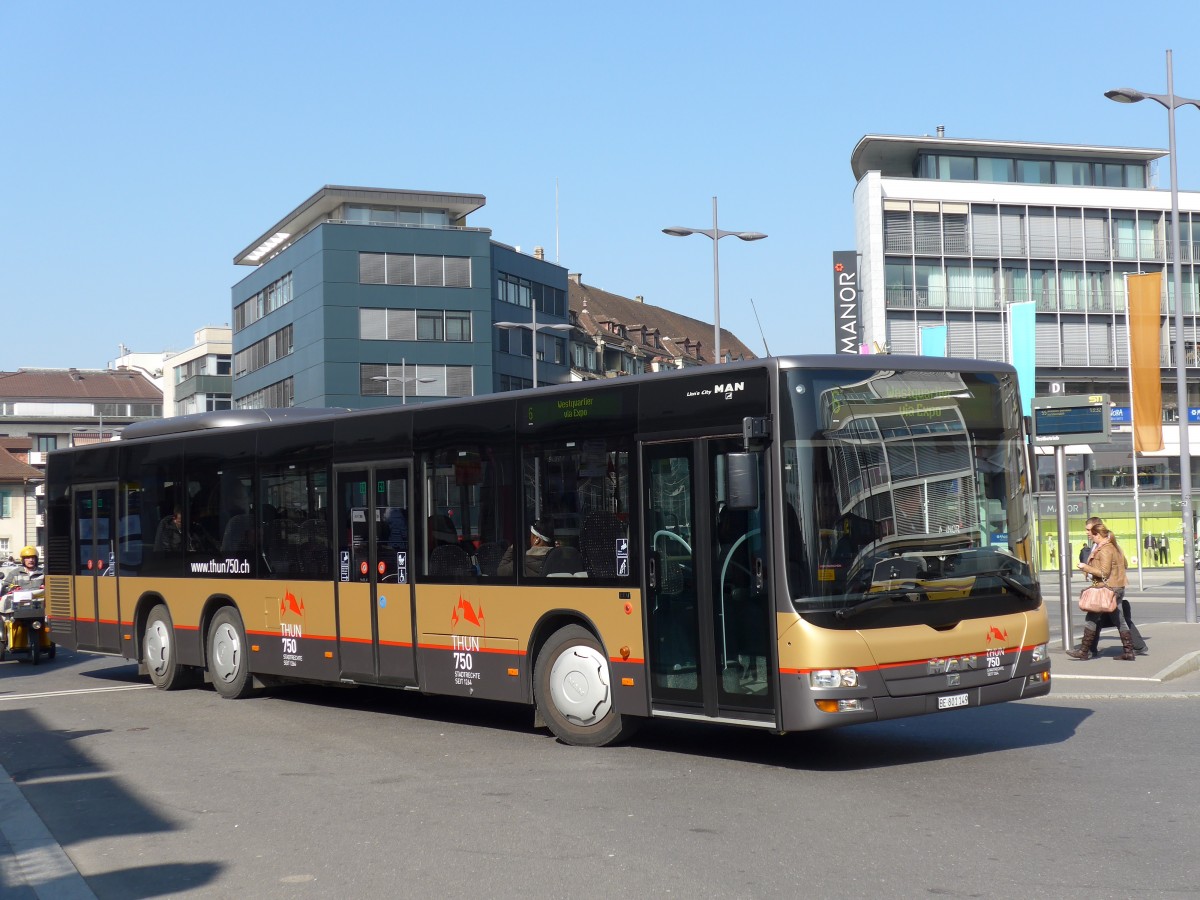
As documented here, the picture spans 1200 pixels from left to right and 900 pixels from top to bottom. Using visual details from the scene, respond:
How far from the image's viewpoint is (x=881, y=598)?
1025 centimetres

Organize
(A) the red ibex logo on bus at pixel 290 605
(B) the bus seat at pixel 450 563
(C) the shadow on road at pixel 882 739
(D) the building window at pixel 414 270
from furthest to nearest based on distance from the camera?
(D) the building window at pixel 414 270 → (A) the red ibex logo on bus at pixel 290 605 → (B) the bus seat at pixel 450 563 → (C) the shadow on road at pixel 882 739

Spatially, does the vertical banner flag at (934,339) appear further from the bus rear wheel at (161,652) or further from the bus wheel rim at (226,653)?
the bus wheel rim at (226,653)

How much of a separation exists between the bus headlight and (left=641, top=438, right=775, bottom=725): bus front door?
0.37m

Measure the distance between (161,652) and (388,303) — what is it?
55.1 meters

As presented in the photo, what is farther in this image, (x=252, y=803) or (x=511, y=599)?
(x=511, y=599)

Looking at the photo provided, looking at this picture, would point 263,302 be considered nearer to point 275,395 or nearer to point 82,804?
point 275,395

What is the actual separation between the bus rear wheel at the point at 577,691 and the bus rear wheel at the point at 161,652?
711 centimetres

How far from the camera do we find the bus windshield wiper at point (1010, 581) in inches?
425

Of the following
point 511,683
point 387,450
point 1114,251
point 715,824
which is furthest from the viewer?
point 1114,251

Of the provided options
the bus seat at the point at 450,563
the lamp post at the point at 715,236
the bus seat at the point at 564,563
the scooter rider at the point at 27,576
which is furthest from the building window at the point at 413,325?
the bus seat at the point at 564,563

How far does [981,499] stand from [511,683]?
4.28 meters

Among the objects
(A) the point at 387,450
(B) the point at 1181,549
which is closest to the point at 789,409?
(A) the point at 387,450

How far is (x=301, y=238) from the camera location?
73562mm

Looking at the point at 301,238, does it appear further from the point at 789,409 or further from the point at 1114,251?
the point at 789,409
